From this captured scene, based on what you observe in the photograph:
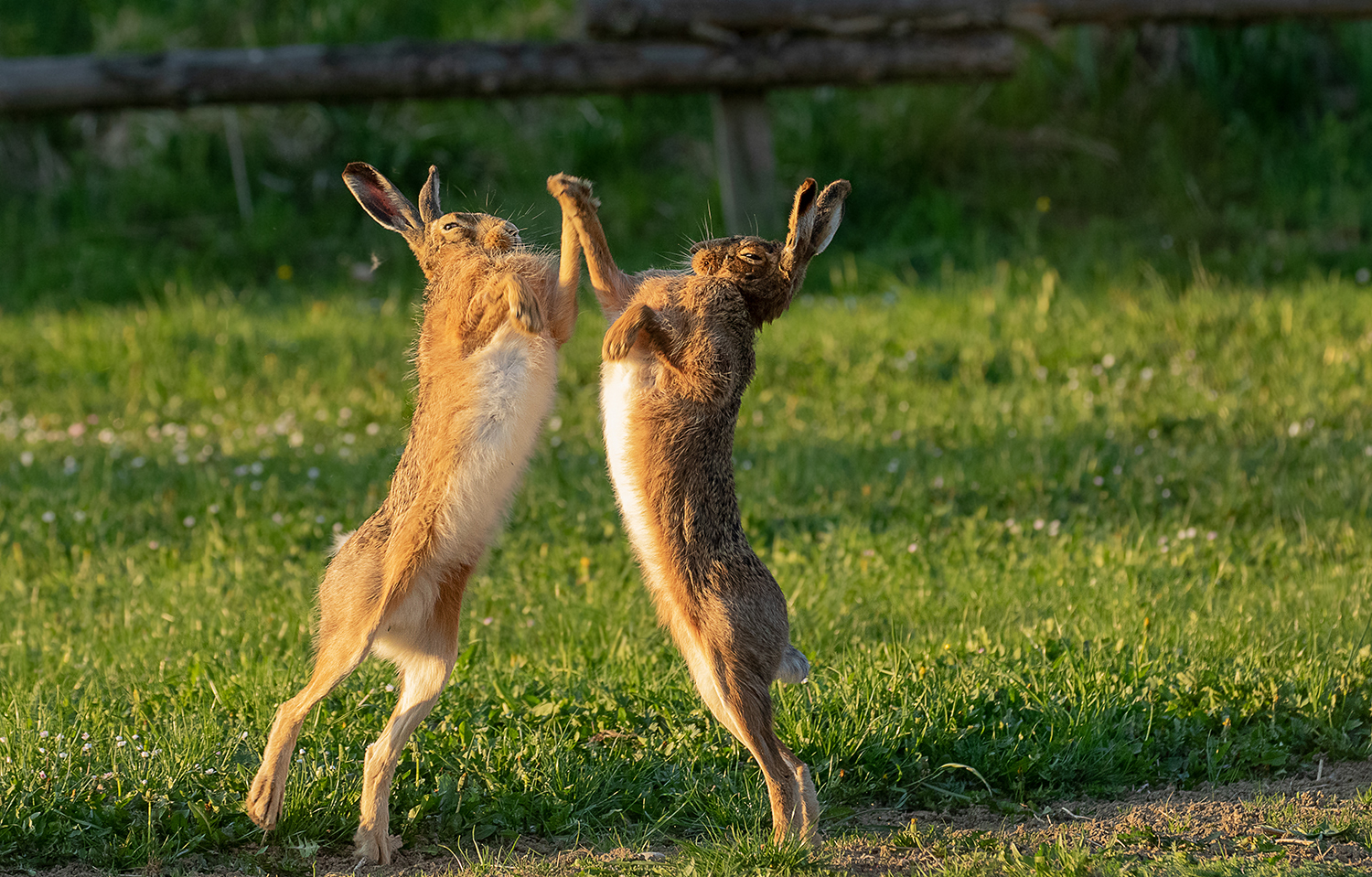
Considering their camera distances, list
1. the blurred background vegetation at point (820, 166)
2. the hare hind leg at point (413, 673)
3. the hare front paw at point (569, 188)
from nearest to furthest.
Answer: the hare front paw at point (569, 188)
the hare hind leg at point (413, 673)
the blurred background vegetation at point (820, 166)

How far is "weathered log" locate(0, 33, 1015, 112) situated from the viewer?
346 inches

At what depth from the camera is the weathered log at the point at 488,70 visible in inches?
346

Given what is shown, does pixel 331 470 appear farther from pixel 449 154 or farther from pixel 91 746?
pixel 449 154

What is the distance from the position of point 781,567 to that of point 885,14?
4689 mm

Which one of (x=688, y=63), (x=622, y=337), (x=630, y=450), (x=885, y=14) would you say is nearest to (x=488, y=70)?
(x=688, y=63)

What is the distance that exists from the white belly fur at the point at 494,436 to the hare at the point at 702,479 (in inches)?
7.6

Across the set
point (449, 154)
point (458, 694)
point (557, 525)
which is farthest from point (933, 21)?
point (458, 694)

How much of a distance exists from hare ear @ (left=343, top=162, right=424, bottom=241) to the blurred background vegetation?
226 inches

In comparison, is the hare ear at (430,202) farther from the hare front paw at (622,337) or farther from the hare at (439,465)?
the hare front paw at (622,337)

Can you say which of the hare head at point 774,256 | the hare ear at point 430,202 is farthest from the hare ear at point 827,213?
the hare ear at point 430,202

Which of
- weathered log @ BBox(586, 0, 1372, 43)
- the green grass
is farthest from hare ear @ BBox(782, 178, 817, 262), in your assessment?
weathered log @ BBox(586, 0, 1372, 43)

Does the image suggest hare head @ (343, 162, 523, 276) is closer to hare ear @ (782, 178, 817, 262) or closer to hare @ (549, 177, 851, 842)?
hare @ (549, 177, 851, 842)

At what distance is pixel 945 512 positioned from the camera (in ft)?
19.0

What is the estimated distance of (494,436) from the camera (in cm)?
308
